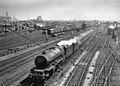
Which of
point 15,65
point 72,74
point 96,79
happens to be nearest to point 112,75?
point 96,79

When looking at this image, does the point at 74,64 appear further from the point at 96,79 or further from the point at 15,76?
the point at 15,76

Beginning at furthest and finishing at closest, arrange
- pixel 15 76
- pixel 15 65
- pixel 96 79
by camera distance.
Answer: pixel 15 65, pixel 15 76, pixel 96 79

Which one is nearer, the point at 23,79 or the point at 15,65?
the point at 23,79

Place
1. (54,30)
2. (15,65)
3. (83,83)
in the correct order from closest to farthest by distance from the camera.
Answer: (83,83) < (15,65) < (54,30)

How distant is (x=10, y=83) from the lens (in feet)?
71.1

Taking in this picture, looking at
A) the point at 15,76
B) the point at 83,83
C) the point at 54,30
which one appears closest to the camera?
the point at 83,83

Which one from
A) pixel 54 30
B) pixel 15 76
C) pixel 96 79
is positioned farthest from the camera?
pixel 54 30

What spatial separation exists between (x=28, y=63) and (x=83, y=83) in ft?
46.8

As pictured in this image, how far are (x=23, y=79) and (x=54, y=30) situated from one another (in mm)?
57890

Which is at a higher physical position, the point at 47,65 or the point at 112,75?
the point at 47,65

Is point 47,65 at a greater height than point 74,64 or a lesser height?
greater

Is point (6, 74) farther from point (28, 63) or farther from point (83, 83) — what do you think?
point (83, 83)

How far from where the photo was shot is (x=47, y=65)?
21.7 metres

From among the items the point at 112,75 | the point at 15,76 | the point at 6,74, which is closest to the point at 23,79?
the point at 15,76
